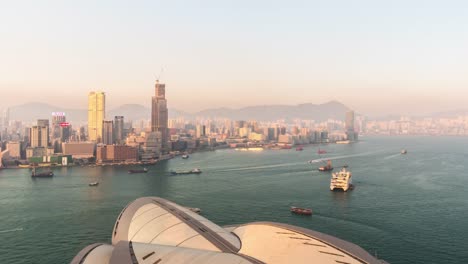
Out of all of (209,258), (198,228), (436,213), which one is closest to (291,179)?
(436,213)

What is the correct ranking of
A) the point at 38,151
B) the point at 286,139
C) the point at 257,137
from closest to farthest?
1. the point at 38,151
2. the point at 286,139
3. the point at 257,137

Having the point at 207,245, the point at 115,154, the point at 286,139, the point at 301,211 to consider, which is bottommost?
the point at 301,211

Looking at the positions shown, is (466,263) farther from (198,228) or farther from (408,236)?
(198,228)

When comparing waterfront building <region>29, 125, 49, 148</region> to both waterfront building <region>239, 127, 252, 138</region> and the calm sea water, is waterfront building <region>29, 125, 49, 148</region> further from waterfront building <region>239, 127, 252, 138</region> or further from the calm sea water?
waterfront building <region>239, 127, 252, 138</region>

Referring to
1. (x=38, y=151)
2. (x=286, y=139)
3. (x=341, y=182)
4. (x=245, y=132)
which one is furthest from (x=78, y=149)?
(x=245, y=132)

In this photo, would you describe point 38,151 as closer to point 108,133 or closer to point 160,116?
point 108,133

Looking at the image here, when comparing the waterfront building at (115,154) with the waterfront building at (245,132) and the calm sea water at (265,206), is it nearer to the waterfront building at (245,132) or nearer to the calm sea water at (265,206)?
the calm sea water at (265,206)
